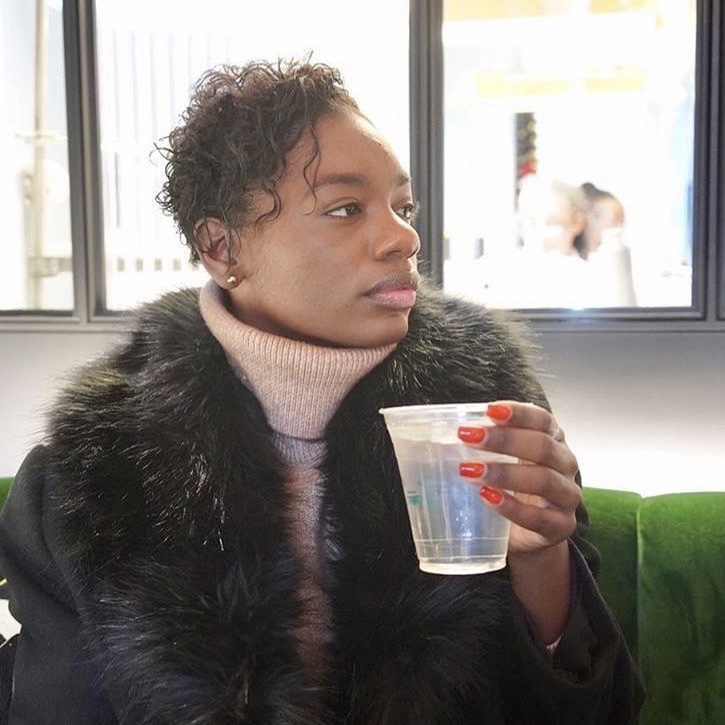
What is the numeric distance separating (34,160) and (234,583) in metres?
2.14

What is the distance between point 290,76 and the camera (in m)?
1.04

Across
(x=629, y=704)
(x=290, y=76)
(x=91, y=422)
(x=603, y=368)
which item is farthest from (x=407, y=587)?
(x=603, y=368)

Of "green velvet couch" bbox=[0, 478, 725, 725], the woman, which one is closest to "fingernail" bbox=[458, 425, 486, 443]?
the woman

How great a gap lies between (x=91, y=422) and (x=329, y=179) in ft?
1.31

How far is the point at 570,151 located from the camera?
2279mm

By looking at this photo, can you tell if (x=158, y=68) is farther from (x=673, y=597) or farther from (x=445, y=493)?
(x=445, y=493)

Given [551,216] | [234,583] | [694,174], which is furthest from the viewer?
[551,216]

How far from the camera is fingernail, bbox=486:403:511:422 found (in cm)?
69

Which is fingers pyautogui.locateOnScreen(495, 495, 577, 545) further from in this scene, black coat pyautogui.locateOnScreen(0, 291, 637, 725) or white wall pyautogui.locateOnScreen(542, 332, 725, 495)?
white wall pyautogui.locateOnScreen(542, 332, 725, 495)

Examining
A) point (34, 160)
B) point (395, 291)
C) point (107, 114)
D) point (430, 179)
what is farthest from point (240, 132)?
point (34, 160)

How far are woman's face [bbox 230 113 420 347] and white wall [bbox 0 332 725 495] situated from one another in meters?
1.27

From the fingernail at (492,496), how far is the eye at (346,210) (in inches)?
15.6

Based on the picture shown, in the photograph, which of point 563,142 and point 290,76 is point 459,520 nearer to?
point 290,76

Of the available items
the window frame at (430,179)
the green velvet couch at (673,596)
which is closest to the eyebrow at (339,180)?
the green velvet couch at (673,596)
